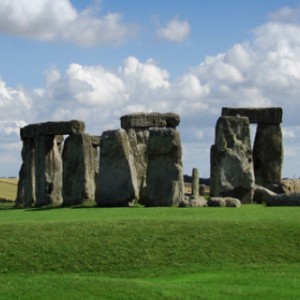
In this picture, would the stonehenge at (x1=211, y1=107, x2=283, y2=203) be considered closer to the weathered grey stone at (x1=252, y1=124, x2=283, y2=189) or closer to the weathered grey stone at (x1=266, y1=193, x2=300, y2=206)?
the weathered grey stone at (x1=266, y1=193, x2=300, y2=206)

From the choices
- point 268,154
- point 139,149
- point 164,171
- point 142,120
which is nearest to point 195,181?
point 142,120

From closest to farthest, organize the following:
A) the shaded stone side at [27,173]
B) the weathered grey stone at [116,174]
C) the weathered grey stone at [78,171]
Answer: the weathered grey stone at [116,174], the weathered grey stone at [78,171], the shaded stone side at [27,173]

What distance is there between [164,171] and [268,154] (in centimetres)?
929

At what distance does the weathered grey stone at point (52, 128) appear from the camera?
38281 mm

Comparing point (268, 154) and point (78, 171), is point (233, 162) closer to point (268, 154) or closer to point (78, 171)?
point (268, 154)

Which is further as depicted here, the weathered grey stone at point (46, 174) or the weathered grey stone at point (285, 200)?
the weathered grey stone at point (46, 174)

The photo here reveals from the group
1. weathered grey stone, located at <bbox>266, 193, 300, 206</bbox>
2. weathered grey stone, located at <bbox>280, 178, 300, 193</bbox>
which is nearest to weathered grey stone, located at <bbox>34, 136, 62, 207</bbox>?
weathered grey stone, located at <bbox>280, 178, 300, 193</bbox>

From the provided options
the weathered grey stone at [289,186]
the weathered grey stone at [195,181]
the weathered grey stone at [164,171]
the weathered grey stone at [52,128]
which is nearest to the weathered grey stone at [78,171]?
the weathered grey stone at [52,128]

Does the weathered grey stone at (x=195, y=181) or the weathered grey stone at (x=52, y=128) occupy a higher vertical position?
the weathered grey stone at (x=52, y=128)

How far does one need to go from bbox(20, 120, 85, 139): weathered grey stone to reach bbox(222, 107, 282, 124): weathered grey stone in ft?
22.5

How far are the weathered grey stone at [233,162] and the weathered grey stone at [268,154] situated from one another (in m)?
5.18

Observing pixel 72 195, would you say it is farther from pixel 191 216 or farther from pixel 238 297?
pixel 238 297

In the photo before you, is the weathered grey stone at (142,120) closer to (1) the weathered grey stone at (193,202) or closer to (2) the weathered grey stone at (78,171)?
(2) the weathered grey stone at (78,171)

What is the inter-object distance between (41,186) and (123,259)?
1871cm
